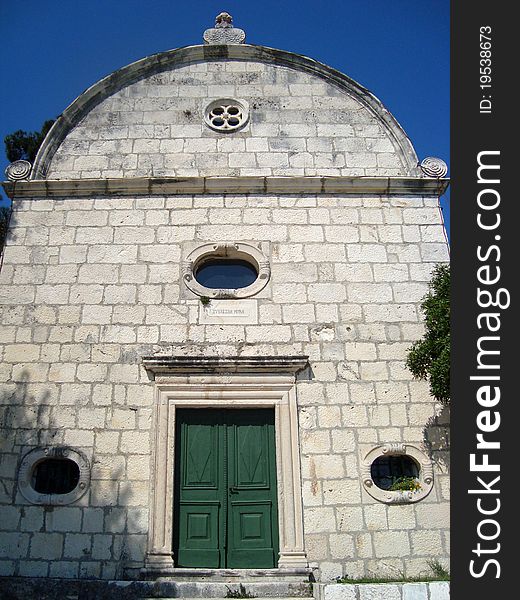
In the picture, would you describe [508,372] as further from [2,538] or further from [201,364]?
[2,538]

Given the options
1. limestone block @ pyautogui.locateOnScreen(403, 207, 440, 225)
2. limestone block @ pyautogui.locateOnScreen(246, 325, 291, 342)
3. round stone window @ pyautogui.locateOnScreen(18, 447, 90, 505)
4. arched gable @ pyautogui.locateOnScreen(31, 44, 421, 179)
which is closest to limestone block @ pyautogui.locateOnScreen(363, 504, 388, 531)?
limestone block @ pyautogui.locateOnScreen(246, 325, 291, 342)

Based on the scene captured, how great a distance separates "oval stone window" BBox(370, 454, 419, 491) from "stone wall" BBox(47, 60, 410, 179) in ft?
13.9

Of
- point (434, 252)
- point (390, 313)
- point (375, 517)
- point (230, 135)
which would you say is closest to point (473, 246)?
point (390, 313)

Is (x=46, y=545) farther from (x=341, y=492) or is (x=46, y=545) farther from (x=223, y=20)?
(x=223, y=20)

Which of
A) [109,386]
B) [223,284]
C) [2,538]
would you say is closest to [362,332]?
[223,284]

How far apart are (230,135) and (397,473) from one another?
5.54m

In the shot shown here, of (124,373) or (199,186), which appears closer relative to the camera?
(124,373)

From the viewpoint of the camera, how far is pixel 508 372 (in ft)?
20.1

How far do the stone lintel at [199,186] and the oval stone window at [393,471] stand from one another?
3.87 metres

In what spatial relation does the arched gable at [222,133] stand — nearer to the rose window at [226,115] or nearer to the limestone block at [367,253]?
the rose window at [226,115]

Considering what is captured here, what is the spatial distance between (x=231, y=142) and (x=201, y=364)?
12.3 ft

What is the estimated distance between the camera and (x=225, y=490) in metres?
7.76

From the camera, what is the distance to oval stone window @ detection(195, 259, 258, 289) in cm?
893

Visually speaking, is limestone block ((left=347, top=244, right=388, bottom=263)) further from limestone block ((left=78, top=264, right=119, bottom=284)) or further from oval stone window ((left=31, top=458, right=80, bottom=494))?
oval stone window ((left=31, top=458, right=80, bottom=494))
